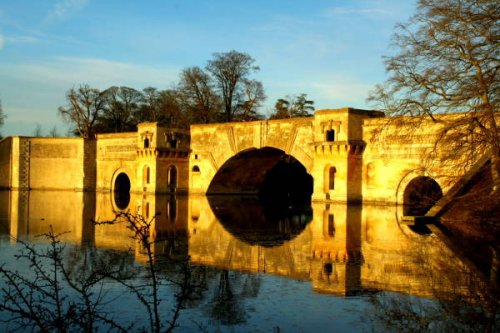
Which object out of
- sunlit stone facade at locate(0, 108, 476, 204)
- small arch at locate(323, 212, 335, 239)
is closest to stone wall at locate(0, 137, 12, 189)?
sunlit stone facade at locate(0, 108, 476, 204)

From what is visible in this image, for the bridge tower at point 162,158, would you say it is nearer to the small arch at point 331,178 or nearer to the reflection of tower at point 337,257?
the small arch at point 331,178

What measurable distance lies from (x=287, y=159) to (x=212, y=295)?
35.4 meters

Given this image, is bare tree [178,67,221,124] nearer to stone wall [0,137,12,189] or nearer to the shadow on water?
stone wall [0,137,12,189]

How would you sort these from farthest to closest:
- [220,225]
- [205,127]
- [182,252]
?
1. [205,127]
2. [220,225]
3. [182,252]

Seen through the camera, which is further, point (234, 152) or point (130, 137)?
point (130, 137)

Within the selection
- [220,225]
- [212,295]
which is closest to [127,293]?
[212,295]

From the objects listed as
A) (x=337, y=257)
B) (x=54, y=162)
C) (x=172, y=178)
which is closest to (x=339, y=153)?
(x=172, y=178)

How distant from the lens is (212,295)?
745cm

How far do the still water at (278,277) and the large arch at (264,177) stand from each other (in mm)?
20186

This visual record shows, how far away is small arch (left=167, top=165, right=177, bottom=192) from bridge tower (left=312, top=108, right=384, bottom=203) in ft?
42.9

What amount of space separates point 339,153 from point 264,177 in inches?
516

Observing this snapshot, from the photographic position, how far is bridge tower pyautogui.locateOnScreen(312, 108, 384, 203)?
92.6ft

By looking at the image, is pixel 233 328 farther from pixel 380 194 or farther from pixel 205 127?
pixel 205 127

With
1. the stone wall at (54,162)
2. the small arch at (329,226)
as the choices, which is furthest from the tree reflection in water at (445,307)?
the stone wall at (54,162)
